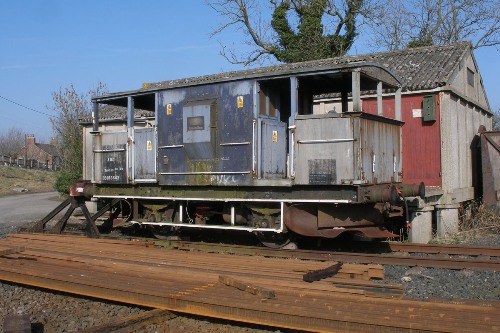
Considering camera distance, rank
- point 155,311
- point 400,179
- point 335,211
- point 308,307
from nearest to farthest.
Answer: point 308,307 → point 155,311 → point 335,211 → point 400,179

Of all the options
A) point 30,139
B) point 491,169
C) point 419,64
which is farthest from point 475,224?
point 30,139

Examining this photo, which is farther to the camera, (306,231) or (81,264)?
(306,231)

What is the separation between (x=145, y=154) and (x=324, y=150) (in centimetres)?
419

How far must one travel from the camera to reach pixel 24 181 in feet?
147

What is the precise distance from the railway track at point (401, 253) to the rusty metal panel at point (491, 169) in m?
5.42

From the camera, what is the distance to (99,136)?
1192 centimetres

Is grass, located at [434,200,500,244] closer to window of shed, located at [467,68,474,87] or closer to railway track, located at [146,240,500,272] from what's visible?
railway track, located at [146,240,500,272]

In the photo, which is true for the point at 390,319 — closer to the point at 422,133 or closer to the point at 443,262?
the point at 443,262

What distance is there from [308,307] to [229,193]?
16.6 feet

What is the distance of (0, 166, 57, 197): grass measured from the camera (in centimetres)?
3962

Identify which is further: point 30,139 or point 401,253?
point 30,139

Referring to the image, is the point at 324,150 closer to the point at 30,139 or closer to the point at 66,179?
the point at 66,179

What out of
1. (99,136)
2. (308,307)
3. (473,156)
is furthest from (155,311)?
(473,156)

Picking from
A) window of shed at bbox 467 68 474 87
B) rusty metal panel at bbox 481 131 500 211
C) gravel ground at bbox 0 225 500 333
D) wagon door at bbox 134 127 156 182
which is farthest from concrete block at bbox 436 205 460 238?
wagon door at bbox 134 127 156 182
